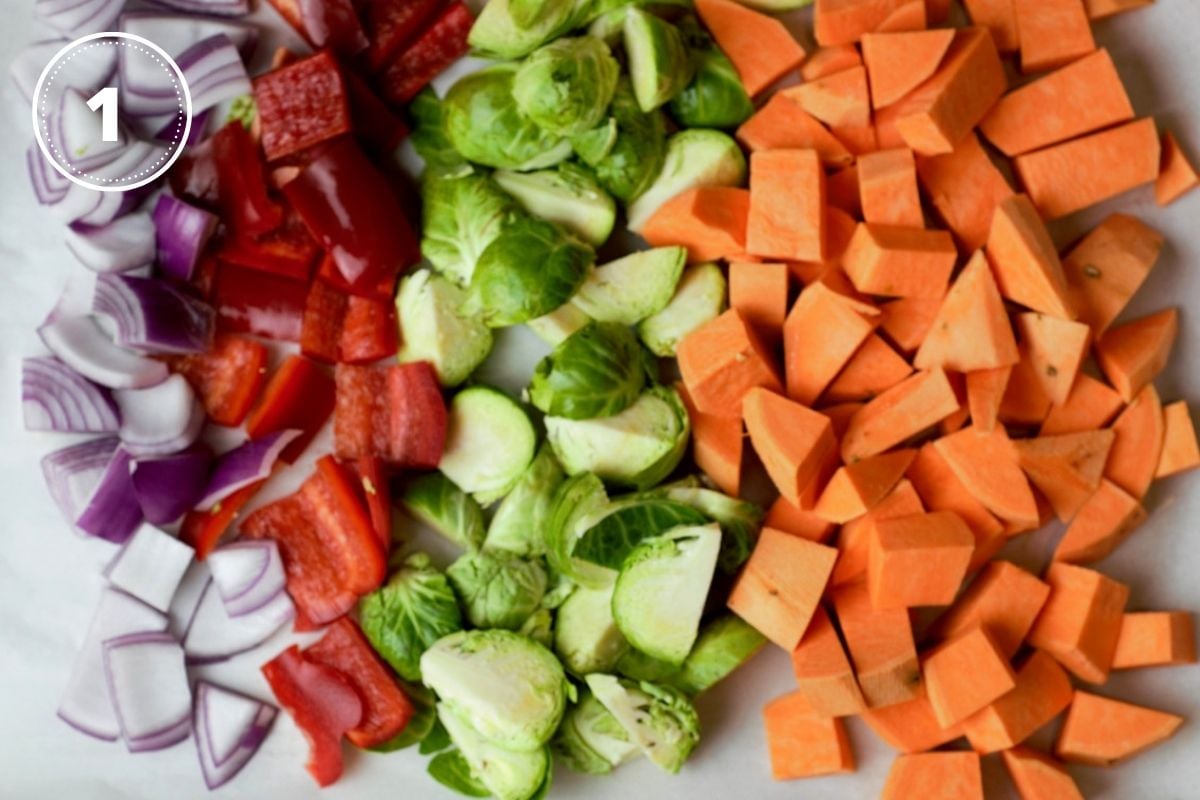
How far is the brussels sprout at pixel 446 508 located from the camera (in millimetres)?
2678

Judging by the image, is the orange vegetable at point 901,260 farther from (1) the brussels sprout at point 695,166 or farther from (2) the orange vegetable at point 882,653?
(2) the orange vegetable at point 882,653

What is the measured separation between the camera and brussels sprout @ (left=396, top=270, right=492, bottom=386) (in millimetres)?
2641

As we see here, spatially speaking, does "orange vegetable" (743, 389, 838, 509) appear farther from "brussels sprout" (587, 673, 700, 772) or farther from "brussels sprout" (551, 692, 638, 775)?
"brussels sprout" (551, 692, 638, 775)

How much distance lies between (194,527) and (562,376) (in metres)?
0.99

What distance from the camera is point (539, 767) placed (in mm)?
2586

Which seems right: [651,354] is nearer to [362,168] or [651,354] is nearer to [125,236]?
[362,168]

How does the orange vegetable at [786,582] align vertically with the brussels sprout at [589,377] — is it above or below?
below

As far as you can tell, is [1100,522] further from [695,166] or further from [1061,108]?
[695,166]

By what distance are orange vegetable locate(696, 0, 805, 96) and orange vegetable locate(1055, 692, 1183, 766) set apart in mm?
1589

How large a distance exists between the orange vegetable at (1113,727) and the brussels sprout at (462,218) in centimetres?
170

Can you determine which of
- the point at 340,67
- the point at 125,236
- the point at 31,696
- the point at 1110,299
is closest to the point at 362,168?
the point at 340,67

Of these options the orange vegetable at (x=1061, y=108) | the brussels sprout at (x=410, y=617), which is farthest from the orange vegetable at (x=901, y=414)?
the brussels sprout at (x=410, y=617)

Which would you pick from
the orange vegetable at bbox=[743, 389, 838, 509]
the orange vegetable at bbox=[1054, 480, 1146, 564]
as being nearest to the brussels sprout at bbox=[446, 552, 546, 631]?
the orange vegetable at bbox=[743, 389, 838, 509]

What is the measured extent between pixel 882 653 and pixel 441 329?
4.00 ft
